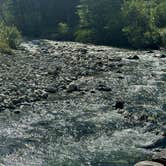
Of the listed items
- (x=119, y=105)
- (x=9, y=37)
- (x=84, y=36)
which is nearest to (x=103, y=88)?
(x=119, y=105)

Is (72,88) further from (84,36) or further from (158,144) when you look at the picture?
(84,36)

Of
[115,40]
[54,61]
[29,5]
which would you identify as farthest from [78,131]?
[29,5]

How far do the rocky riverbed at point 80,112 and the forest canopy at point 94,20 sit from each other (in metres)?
30.8

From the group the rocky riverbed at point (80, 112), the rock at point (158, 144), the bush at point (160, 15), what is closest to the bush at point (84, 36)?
the bush at point (160, 15)

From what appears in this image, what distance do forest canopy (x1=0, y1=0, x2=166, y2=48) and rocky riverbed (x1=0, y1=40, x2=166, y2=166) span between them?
30.8m

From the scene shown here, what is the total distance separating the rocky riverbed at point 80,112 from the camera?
27.8 m

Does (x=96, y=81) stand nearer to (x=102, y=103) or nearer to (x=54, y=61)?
(x=102, y=103)

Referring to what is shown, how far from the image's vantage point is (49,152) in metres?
28.0

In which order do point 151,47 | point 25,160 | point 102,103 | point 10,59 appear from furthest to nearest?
point 151,47, point 10,59, point 102,103, point 25,160

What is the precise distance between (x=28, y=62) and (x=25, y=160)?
124ft

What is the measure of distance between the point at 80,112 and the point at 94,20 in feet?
243

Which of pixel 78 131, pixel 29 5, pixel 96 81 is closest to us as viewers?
pixel 78 131

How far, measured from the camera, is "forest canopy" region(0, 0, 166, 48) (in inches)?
3681

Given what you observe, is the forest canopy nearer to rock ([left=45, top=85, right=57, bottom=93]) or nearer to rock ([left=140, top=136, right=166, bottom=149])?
rock ([left=45, top=85, right=57, bottom=93])
